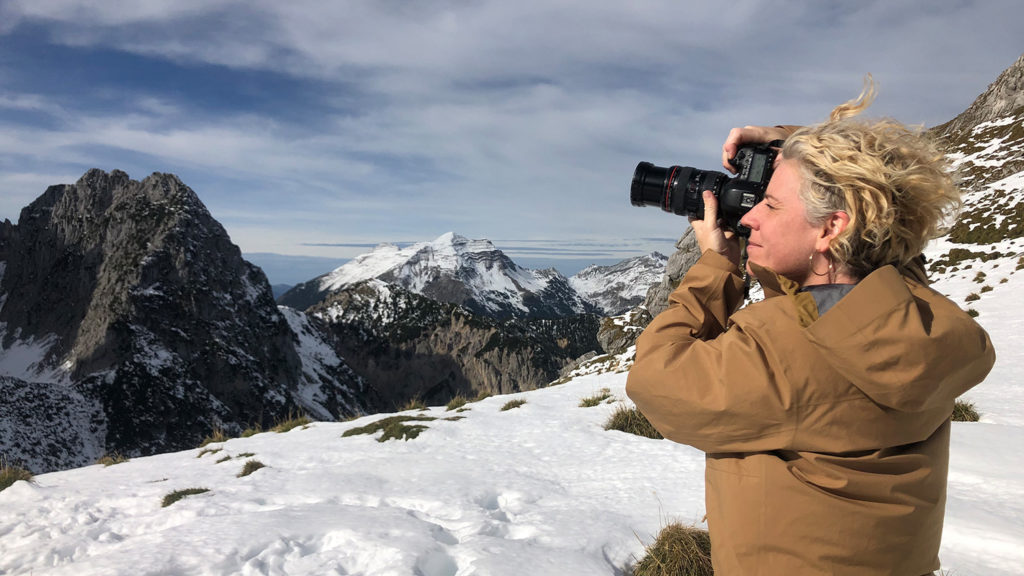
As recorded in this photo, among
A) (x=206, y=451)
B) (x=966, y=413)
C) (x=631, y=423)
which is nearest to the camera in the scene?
(x=966, y=413)

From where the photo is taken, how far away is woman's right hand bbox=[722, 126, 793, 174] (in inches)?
103

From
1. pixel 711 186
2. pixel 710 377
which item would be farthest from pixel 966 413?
pixel 710 377

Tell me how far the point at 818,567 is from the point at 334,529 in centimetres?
481

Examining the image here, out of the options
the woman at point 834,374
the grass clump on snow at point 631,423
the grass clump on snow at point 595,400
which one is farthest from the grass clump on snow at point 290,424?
the woman at point 834,374

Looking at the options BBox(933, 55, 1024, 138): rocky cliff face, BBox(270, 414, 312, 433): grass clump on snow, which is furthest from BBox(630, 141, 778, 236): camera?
BBox(933, 55, 1024, 138): rocky cliff face

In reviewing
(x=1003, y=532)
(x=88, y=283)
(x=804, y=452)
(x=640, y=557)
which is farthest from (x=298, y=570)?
(x=88, y=283)

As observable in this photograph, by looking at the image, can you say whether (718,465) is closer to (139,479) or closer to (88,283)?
(139,479)

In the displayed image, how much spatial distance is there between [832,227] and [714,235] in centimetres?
54

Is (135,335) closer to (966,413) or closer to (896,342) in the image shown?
(966,413)

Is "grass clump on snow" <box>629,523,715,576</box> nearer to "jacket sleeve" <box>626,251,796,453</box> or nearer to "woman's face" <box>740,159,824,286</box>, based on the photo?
"jacket sleeve" <box>626,251,796,453</box>

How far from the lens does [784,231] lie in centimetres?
196

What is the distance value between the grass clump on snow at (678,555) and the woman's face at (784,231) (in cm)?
310

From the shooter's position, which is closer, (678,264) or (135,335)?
(678,264)

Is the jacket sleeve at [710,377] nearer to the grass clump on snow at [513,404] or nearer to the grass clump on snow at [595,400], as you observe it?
the grass clump on snow at [595,400]
